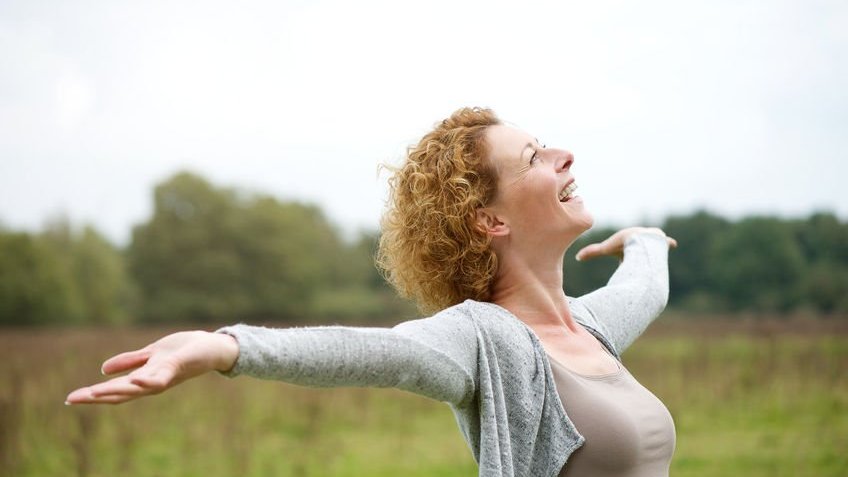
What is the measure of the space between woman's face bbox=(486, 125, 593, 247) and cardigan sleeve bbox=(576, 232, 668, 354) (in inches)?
15.4

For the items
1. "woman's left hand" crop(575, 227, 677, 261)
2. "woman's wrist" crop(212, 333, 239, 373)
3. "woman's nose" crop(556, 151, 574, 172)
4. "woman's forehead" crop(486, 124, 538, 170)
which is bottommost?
"woman's left hand" crop(575, 227, 677, 261)

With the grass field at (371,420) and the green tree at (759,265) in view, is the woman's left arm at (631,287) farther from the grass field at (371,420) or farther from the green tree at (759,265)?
the green tree at (759,265)

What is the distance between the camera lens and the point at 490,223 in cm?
203

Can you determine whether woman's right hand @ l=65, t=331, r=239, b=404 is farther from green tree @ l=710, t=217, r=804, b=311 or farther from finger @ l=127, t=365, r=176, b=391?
green tree @ l=710, t=217, r=804, b=311

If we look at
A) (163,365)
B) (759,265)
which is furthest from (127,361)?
(759,265)

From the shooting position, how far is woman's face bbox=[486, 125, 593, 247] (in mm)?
1997

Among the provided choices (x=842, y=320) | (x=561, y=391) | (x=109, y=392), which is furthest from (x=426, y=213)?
(x=842, y=320)

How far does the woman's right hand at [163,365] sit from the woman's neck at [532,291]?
0.88m

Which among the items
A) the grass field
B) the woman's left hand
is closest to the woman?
the woman's left hand

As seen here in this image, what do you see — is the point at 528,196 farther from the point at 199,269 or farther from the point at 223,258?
the point at 223,258

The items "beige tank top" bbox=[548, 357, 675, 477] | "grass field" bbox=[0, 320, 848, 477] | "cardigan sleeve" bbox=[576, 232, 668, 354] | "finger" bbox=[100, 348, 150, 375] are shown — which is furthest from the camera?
"grass field" bbox=[0, 320, 848, 477]

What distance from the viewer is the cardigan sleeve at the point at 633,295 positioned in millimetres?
2422

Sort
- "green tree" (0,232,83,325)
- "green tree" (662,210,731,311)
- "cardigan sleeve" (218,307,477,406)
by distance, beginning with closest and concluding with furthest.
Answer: "cardigan sleeve" (218,307,477,406)
"green tree" (662,210,731,311)
"green tree" (0,232,83,325)

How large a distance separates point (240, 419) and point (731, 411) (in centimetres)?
593
